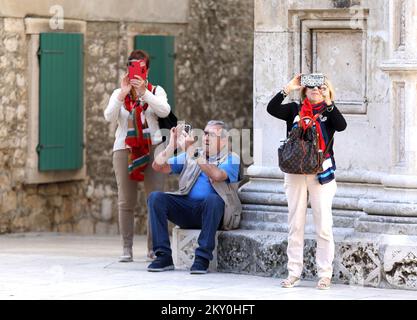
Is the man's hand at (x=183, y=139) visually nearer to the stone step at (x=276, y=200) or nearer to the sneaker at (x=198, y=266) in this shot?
the stone step at (x=276, y=200)

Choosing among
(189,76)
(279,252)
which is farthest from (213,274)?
(189,76)

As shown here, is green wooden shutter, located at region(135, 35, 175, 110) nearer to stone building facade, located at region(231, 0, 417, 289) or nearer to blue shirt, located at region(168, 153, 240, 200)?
stone building facade, located at region(231, 0, 417, 289)

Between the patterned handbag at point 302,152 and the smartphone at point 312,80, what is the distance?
21 cm

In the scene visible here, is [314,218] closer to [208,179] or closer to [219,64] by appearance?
[208,179]

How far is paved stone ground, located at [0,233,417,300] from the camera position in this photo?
9.32m

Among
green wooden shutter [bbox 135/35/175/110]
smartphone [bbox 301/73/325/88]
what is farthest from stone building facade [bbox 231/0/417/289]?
green wooden shutter [bbox 135/35/175/110]

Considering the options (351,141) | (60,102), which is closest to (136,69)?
(351,141)

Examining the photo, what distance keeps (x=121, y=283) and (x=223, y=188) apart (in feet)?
3.94

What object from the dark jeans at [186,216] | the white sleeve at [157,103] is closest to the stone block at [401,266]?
the dark jeans at [186,216]

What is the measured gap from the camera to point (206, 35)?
684 inches
